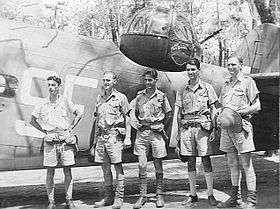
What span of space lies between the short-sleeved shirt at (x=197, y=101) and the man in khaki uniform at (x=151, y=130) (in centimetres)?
29

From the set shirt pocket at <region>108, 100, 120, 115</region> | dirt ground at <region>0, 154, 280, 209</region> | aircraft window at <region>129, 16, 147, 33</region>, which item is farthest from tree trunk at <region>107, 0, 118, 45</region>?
shirt pocket at <region>108, 100, 120, 115</region>

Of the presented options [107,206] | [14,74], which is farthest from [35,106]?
[107,206]

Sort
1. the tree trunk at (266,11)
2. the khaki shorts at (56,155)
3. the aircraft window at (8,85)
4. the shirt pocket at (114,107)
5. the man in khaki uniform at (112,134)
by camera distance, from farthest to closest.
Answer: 1. the tree trunk at (266,11)
2. the aircraft window at (8,85)
3. the shirt pocket at (114,107)
4. the man in khaki uniform at (112,134)
5. the khaki shorts at (56,155)

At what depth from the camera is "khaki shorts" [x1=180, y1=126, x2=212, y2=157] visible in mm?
5926

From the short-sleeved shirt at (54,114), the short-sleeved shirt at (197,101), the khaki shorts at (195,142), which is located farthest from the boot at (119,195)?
the short-sleeved shirt at (197,101)

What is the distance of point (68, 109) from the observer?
5.91 meters

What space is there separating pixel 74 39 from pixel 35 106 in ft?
4.16

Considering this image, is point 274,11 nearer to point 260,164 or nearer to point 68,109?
point 260,164

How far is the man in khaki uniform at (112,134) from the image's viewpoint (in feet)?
19.4

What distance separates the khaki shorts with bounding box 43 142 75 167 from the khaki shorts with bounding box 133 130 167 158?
0.99 m

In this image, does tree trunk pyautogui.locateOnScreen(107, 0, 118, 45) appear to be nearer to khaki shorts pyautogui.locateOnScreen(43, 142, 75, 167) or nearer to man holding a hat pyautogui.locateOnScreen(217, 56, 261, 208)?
man holding a hat pyautogui.locateOnScreen(217, 56, 261, 208)

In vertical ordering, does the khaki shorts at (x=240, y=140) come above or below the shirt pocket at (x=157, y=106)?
below

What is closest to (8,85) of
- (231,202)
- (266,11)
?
(231,202)

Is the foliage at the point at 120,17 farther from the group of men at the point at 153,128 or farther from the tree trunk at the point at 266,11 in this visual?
the group of men at the point at 153,128
